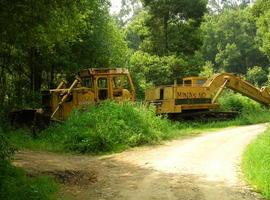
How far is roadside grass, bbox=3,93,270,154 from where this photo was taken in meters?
18.0

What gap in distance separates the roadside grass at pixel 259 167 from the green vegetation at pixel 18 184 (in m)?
4.57

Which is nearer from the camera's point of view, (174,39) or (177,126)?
(177,126)

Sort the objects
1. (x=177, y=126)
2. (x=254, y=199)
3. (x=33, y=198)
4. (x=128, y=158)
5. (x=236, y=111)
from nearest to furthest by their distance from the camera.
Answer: (x=33, y=198), (x=254, y=199), (x=128, y=158), (x=177, y=126), (x=236, y=111)

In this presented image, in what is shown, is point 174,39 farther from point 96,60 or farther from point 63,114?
point 63,114

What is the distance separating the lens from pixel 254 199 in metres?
10.9

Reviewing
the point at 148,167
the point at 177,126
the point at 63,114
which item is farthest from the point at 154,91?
the point at 148,167

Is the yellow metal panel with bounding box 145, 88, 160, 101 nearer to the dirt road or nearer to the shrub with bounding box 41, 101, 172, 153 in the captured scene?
the shrub with bounding box 41, 101, 172, 153

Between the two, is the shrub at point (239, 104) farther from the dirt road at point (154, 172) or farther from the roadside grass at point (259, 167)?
the roadside grass at point (259, 167)

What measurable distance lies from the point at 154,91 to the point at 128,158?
1161 centimetres

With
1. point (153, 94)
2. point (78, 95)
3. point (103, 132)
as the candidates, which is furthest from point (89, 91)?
point (153, 94)

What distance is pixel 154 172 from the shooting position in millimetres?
13852

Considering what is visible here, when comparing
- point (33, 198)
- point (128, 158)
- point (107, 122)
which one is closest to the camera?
point (33, 198)

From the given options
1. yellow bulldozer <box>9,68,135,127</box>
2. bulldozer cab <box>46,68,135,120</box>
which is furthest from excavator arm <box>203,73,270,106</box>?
yellow bulldozer <box>9,68,135,127</box>

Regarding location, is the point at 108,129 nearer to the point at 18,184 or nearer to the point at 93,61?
the point at 18,184
